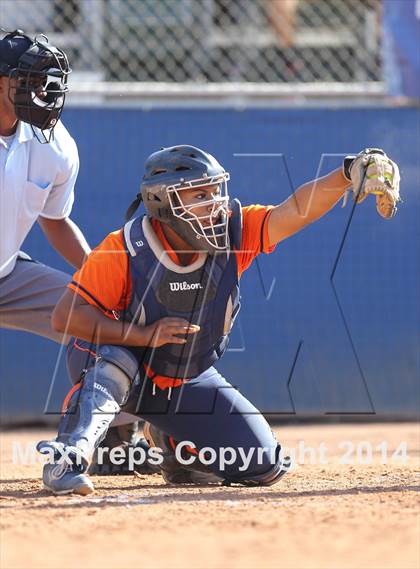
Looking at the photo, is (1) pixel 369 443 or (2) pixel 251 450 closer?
(2) pixel 251 450

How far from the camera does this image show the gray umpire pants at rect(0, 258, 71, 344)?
18.7ft

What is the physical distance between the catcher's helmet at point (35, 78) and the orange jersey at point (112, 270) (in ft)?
2.66

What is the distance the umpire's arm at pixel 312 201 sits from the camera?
471 centimetres

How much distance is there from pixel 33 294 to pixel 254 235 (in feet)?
4.63

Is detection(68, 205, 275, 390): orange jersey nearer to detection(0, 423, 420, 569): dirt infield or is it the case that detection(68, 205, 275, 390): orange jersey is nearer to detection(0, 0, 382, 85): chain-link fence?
detection(0, 423, 420, 569): dirt infield

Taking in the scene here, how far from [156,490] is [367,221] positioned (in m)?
3.03

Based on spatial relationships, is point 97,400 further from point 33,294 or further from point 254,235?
point 33,294

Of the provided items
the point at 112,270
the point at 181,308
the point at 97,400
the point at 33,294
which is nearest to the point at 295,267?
the point at 33,294

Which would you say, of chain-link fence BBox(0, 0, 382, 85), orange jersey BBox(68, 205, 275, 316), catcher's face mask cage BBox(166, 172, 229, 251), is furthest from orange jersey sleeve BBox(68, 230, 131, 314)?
chain-link fence BBox(0, 0, 382, 85)

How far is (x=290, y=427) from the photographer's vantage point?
7668 millimetres

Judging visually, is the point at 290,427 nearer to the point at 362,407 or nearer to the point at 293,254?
the point at 362,407

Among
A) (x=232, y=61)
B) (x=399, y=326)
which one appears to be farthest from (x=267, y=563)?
(x=232, y=61)

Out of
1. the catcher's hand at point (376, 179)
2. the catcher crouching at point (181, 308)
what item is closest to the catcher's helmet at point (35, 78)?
the catcher crouching at point (181, 308)

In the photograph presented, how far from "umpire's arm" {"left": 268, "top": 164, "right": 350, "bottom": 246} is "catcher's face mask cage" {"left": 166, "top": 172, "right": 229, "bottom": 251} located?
0.91 feet
